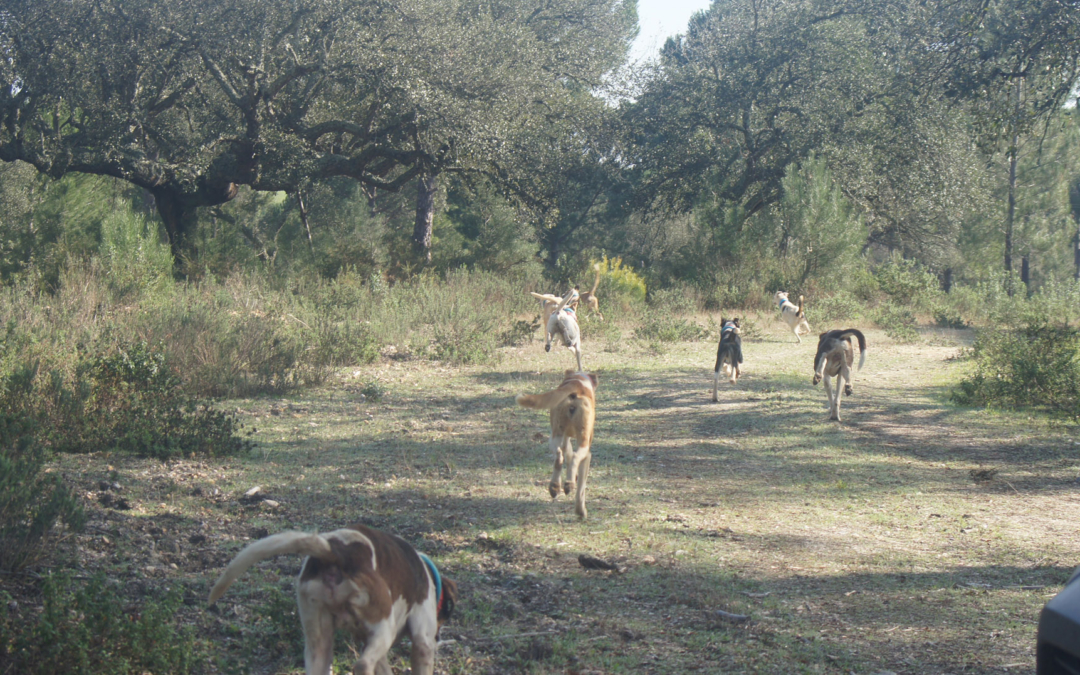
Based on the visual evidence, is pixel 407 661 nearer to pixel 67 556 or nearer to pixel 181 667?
pixel 181 667

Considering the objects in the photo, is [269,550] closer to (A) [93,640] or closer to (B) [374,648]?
(B) [374,648]

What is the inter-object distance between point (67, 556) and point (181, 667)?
163cm

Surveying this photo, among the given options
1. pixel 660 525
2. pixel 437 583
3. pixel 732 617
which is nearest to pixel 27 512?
pixel 437 583

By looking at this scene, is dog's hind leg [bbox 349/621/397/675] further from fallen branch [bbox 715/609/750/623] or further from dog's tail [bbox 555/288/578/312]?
dog's tail [bbox 555/288/578/312]

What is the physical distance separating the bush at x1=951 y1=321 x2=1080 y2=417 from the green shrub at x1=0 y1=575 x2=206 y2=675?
1017 centimetres

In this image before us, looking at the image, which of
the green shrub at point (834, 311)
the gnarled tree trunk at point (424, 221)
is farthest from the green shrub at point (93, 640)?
the gnarled tree trunk at point (424, 221)

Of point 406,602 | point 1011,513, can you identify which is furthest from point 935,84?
point 406,602

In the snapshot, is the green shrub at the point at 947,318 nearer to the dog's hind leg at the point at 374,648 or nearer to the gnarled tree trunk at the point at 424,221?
the gnarled tree trunk at the point at 424,221

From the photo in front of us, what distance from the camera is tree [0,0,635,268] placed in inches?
625

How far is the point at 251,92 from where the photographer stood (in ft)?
57.1

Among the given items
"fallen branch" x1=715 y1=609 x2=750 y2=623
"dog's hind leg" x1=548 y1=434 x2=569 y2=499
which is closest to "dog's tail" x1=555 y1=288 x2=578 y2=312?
"dog's hind leg" x1=548 y1=434 x2=569 y2=499

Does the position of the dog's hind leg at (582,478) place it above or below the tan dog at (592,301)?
below

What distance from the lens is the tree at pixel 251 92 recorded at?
52.1 ft

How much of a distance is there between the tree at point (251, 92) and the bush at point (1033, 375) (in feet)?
35.6
